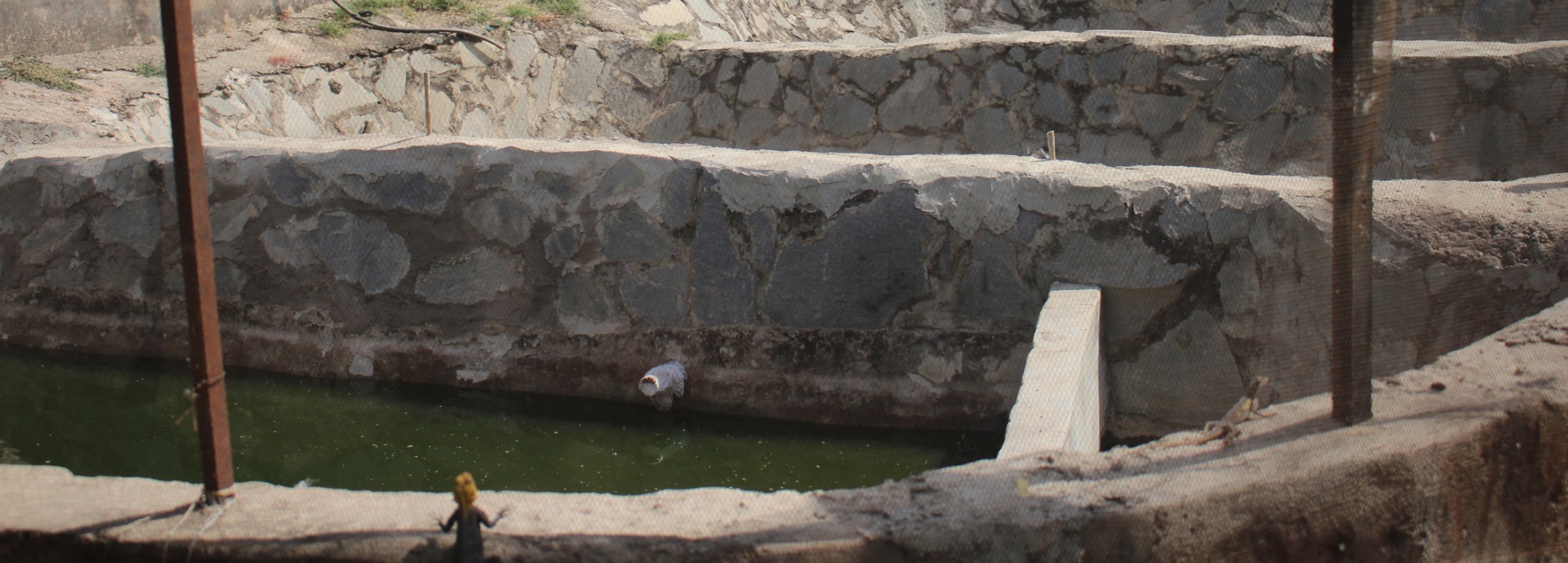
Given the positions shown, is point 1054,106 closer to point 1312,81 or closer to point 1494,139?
point 1312,81

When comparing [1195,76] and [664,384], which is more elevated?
[1195,76]

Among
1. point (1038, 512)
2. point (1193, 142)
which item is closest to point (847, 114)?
point (1193, 142)

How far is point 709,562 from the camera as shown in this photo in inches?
A: 72.7

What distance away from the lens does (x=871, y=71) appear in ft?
21.1

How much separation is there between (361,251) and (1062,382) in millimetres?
2305

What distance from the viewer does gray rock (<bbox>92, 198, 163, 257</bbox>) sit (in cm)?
429

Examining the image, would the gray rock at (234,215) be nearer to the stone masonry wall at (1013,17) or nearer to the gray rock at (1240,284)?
the gray rock at (1240,284)

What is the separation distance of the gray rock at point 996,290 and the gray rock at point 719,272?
0.61 metres

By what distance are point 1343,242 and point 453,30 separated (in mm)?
5684

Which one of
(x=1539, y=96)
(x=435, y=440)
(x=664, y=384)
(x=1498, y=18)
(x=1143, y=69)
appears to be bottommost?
(x=435, y=440)

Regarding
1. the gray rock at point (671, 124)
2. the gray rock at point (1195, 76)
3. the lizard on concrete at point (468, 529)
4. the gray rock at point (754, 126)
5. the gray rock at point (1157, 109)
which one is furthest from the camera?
the gray rock at point (671, 124)

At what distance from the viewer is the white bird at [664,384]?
3631mm

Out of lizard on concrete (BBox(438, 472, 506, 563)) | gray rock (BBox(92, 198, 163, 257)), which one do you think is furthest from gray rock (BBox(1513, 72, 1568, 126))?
gray rock (BBox(92, 198, 163, 257))

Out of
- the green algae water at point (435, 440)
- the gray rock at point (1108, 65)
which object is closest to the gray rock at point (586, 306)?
the green algae water at point (435, 440)
